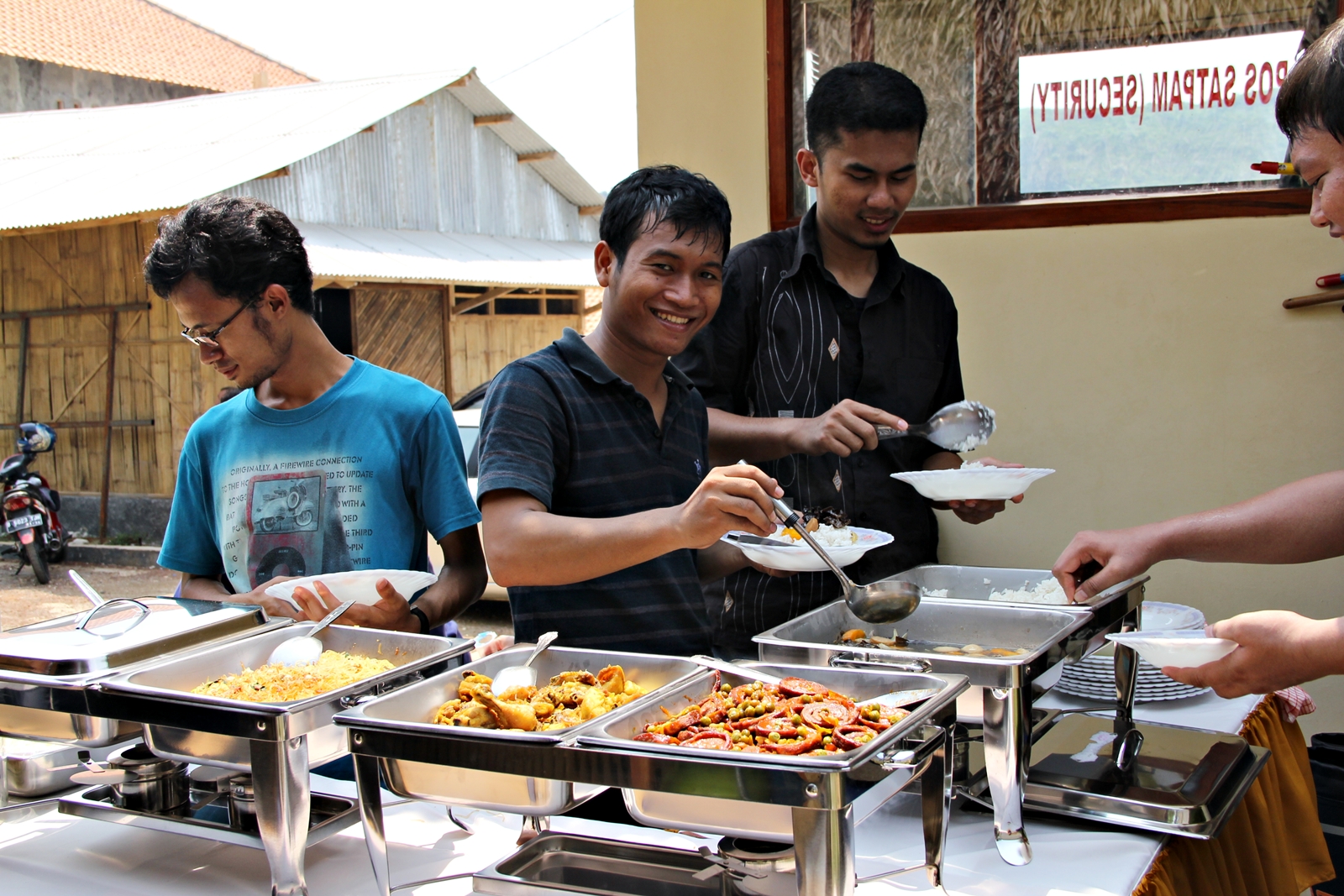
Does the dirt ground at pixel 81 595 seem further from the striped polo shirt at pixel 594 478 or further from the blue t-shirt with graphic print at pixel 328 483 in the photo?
the striped polo shirt at pixel 594 478

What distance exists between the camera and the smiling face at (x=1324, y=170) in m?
1.48

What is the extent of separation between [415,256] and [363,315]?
0.80 m

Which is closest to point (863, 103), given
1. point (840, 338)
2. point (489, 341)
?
point (840, 338)

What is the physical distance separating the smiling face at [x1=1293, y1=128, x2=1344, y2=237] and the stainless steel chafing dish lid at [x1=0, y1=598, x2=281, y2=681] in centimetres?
165

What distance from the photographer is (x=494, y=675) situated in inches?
55.3

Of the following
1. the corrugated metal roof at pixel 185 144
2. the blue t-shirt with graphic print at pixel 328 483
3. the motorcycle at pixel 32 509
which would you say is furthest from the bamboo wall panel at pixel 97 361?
the blue t-shirt with graphic print at pixel 328 483

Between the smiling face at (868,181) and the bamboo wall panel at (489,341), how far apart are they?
9348 millimetres

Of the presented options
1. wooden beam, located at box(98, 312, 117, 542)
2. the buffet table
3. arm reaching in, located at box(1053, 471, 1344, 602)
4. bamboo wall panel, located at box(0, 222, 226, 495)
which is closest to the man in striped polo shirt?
the buffet table

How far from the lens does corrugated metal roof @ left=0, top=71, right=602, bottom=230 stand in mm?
8703

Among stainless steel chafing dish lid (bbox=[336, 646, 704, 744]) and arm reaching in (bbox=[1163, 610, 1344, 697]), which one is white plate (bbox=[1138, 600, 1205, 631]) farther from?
stainless steel chafing dish lid (bbox=[336, 646, 704, 744])

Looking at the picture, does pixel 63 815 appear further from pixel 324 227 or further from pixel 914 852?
pixel 324 227

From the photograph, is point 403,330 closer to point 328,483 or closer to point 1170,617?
point 328,483

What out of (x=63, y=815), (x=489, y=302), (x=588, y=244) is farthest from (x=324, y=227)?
(x=63, y=815)

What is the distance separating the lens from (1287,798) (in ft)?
6.49
